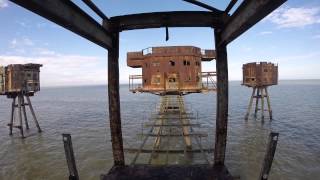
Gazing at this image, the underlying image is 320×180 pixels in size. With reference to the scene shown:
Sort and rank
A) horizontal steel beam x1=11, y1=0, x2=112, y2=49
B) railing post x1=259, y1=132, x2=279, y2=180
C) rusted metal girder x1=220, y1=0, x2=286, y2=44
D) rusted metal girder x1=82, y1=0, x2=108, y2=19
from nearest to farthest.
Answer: horizontal steel beam x1=11, y1=0, x2=112, y2=49 → rusted metal girder x1=220, y1=0, x2=286, y2=44 → rusted metal girder x1=82, y1=0, x2=108, y2=19 → railing post x1=259, y1=132, x2=279, y2=180

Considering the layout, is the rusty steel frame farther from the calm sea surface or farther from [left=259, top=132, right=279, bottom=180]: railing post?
the calm sea surface

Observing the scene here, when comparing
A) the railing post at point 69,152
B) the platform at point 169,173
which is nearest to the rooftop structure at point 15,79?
the railing post at point 69,152

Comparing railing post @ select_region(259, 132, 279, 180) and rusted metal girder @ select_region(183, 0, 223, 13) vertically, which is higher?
rusted metal girder @ select_region(183, 0, 223, 13)

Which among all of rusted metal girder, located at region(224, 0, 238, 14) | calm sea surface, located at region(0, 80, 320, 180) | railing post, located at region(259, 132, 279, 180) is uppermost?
rusted metal girder, located at region(224, 0, 238, 14)

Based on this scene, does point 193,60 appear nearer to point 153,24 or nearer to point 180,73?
point 180,73

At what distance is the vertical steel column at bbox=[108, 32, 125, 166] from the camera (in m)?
6.65

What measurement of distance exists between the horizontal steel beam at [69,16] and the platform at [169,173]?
319cm

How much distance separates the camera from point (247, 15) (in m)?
4.12

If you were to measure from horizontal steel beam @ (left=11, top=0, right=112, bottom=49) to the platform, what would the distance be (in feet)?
10.5

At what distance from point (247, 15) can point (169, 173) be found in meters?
4.08

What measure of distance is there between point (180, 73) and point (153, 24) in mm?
17015

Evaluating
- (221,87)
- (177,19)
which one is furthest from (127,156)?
(177,19)

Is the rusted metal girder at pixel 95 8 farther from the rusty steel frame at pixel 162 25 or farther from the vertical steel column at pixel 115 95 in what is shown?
the vertical steel column at pixel 115 95

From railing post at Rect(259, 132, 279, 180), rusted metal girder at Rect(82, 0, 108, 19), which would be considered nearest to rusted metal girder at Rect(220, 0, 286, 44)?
railing post at Rect(259, 132, 279, 180)
